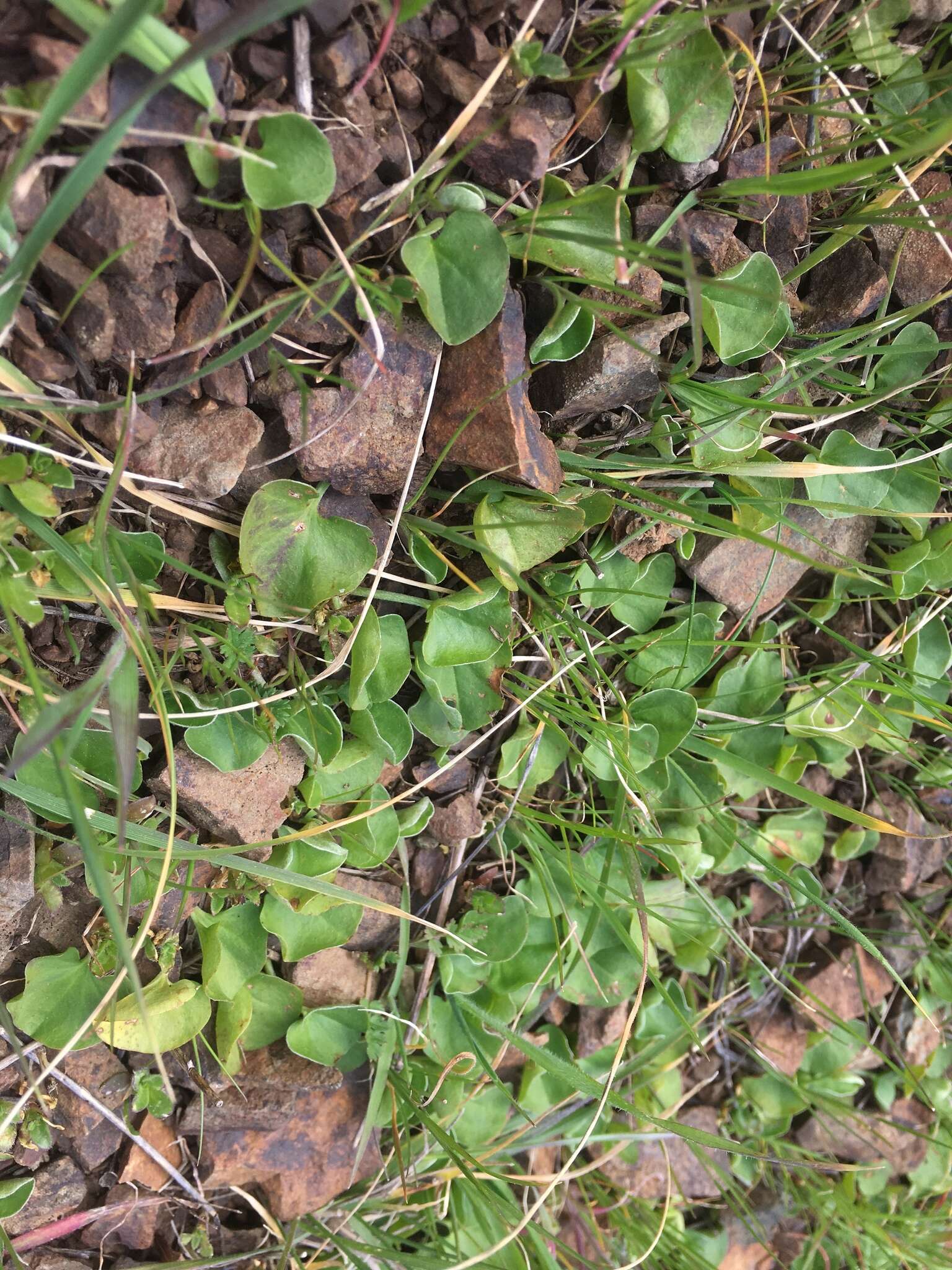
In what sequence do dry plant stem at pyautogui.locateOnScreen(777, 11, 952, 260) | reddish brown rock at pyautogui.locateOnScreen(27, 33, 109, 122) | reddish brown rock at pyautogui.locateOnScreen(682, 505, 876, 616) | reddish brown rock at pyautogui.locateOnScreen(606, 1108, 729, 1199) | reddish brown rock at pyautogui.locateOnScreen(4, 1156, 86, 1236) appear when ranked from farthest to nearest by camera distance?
reddish brown rock at pyautogui.locateOnScreen(606, 1108, 729, 1199)
reddish brown rock at pyautogui.locateOnScreen(682, 505, 876, 616)
reddish brown rock at pyautogui.locateOnScreen(4, 1156, 86, 1236)
dry plant stem at pyautogui.locateOnScreen(777, 11, 952, 260)
reddish brown rock at pyautogui.locateOnScreen(27, 33, 109, 122)

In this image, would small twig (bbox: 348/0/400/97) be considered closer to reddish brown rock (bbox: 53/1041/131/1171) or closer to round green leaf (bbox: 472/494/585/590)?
round green leaf (bbox: 472/494/585/590)

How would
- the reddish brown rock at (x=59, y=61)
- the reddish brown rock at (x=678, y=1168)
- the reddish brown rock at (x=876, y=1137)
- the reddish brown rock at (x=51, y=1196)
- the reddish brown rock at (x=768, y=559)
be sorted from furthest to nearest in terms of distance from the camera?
the reddish brown rock at (x=876, y=1137)
the reddish brown rock at (x=678, y=1168)
the reddish brown rock at (x=768, y=559)
the reddish brown rock at (x=51, y=1196)
the reddish brown rock at (x=59, y=61)

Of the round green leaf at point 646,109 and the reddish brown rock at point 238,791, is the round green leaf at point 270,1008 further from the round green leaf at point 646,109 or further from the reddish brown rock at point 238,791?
the round green leaf at point 646,109

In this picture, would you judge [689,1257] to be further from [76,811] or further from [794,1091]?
[76,811]

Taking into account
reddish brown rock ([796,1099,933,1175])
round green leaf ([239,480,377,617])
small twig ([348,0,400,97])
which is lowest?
reddish brown rock ([796,1099,933,1175])

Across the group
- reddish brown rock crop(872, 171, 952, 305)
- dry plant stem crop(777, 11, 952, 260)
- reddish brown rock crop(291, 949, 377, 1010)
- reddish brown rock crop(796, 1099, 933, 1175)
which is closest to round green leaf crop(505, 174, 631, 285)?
dry plant stem crop(777, 11, 952, 260)

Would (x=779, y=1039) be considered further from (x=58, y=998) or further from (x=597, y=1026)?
(x=58, y=998)

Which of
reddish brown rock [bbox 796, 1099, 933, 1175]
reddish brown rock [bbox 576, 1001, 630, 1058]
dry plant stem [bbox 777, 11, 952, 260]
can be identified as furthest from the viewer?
reddish brown rock [bbox 796, 1099, 933, 1175]

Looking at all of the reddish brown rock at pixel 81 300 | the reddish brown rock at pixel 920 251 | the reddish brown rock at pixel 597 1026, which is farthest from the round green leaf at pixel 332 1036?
the reddish brown rock at pixel 920 251
